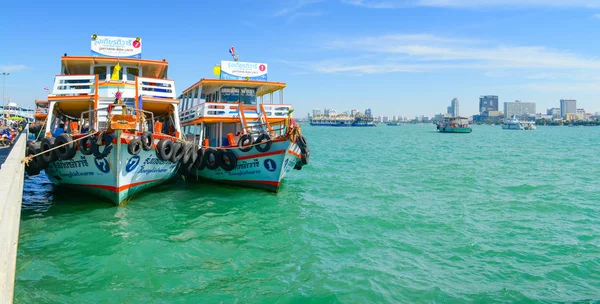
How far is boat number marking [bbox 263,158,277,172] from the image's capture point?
15.2 m

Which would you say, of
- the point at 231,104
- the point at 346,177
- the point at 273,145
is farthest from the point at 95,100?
the point at 346,177

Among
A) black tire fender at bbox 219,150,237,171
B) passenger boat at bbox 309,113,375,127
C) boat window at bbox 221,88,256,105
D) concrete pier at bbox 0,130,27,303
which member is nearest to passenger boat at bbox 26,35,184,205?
black tire fender at bbox 219,150,237,171

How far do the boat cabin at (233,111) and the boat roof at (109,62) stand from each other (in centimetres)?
163

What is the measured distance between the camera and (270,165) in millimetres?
15312

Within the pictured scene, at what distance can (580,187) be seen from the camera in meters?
19.4

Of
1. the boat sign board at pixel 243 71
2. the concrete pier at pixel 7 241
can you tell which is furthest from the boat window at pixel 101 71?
the concrete pier at pixel 7 241

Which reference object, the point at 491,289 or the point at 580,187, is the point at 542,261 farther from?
the point at 580,187

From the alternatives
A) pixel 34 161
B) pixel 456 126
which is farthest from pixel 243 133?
pixel 456 126

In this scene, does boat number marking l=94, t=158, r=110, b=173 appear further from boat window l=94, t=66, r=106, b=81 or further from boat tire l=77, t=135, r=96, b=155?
boat window l=94, t=66, r=106, b=81

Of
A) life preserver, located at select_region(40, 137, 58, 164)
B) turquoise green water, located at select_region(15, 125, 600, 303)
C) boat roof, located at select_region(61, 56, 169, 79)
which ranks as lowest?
turquoise green water, located at select_region(15, 125, 600, 303)

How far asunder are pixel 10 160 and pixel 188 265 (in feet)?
20.4

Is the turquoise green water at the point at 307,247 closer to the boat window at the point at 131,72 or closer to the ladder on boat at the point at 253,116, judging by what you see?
the ladder on boat at the point at 253,116

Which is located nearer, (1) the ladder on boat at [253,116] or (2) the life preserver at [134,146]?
(2) the life preserver at [134,146]

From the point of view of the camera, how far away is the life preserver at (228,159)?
51.5 ft
